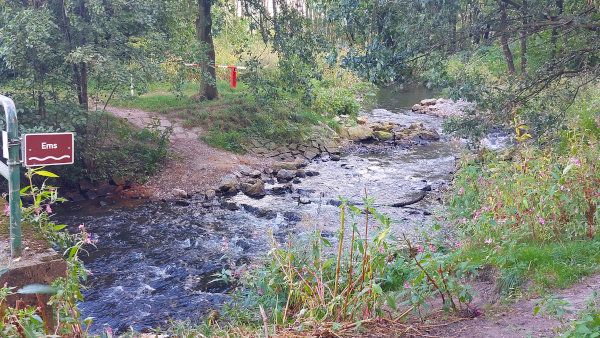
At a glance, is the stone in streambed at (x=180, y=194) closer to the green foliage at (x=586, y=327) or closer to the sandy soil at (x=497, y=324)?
the sandy soil at (x=497, y=324)

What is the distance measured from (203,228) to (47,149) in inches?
315

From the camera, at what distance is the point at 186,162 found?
15.7 metres

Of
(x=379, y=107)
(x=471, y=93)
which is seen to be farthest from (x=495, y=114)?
(x=379, y=107)

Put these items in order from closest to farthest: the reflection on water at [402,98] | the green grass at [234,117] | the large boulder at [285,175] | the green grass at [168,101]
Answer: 1. the large boulder at [285,175]
2. the green grass at [234,117]
3. the green grass at [168,101]
4. the reflection on water at [402,98]

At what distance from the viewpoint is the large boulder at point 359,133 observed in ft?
66.1

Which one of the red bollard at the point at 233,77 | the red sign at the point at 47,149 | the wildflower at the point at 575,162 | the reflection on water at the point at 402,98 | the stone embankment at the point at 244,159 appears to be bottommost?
the stone embankment at the point at 244,159

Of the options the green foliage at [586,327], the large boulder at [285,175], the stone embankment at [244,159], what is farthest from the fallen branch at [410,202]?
the green foliage at [586,327]

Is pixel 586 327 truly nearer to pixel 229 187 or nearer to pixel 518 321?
pixel 518 321

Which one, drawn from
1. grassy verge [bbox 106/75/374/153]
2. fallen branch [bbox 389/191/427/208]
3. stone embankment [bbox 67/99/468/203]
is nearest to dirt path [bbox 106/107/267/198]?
stone embankment [bbox 67/99/468/203]

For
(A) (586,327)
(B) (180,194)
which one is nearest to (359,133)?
(B) (180,194)

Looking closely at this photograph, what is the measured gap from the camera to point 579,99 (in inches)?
476

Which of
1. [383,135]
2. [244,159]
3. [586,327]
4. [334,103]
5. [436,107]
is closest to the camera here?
[586,327]

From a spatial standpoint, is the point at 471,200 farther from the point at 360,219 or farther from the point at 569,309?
the point at 569,309

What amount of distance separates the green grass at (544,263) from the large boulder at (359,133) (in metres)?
13.7
